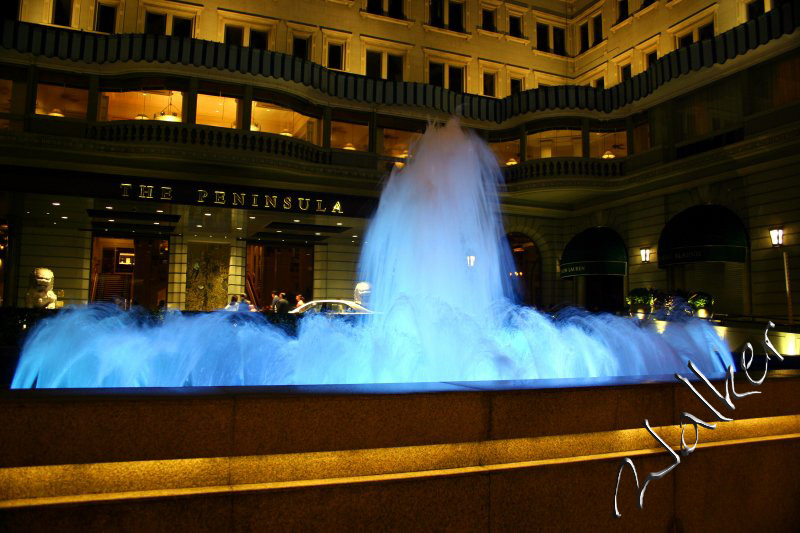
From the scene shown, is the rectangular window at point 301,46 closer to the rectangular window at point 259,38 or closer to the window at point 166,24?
the rectangular window at point 259,38

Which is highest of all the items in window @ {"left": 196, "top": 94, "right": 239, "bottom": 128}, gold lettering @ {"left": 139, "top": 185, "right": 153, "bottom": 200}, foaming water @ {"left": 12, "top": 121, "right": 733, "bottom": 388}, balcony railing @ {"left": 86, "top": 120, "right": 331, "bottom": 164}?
window @ {"left": 196, "top": 94, "right": 239, "bottom": 128}

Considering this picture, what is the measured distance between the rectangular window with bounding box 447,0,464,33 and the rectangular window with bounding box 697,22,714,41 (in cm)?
1174

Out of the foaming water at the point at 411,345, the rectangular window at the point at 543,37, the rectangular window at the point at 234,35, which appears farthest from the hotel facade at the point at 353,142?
the foaming water at the point at 411,345

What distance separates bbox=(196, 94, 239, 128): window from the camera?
2136 cm

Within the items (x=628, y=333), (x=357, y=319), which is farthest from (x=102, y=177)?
(x=628, y=333)

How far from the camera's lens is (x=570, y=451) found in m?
4.07

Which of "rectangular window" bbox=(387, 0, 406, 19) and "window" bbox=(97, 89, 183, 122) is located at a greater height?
"rectangular window" bbox=(387, 0, 406, 19)

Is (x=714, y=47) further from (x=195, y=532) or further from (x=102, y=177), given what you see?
(x=195, y=532)

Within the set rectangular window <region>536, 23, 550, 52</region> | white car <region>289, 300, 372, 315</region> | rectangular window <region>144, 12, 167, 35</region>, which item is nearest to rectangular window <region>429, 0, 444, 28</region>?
rectangular window <region>536, 23, 550, 52</region>

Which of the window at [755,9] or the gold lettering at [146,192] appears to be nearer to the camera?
the gold lettering at [146,192]

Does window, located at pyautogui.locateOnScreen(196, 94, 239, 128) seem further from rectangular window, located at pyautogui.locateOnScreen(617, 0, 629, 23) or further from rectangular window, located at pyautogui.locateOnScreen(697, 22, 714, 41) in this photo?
rectangular window, located at pyautogui.locateOnScreen(617, 0, 629, 23)

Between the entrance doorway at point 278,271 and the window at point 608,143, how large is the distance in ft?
47.6

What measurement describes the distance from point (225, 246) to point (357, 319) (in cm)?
1484

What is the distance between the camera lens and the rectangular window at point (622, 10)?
2921 cm
